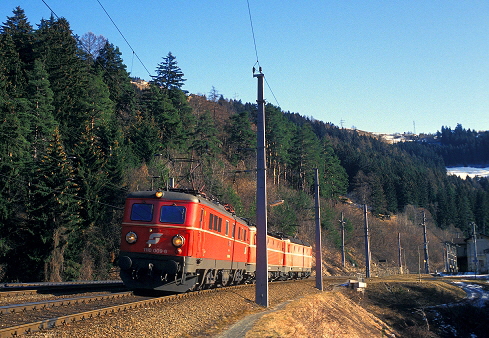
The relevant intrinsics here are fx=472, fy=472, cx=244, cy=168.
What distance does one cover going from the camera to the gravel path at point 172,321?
9.68m

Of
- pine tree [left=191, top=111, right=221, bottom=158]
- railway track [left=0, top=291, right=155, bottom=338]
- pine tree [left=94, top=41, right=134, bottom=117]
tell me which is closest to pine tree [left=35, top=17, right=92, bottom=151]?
pine tree [left=94, top=41, right=134, bottom=117]

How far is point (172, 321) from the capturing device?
38.5 ft

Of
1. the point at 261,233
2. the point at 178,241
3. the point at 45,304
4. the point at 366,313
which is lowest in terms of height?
the point at 366,313

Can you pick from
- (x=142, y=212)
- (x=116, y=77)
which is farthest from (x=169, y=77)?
(x=142, y=212)

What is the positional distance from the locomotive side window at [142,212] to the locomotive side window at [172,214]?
49 centimetres

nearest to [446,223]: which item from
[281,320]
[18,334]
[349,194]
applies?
[349,194]

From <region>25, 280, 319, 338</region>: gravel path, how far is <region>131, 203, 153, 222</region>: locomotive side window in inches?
126

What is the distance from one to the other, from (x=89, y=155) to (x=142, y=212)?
2370cm

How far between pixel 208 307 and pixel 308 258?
114 feet

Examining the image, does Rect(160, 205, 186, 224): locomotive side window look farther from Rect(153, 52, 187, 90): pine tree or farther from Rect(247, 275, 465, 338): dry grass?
Rect(153, 52, 187, 90): pine tree

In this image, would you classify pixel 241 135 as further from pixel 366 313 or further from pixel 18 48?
pixel 366 313

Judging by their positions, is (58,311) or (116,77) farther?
(116,77)

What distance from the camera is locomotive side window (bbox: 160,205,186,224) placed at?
16578mm

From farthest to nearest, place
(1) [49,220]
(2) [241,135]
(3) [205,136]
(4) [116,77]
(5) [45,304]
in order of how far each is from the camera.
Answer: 1. (2) [241,135]
2. (3) [205,136]
3. (4) [116,77]
4. (1) [49,220]
5. (5) [45,304]
